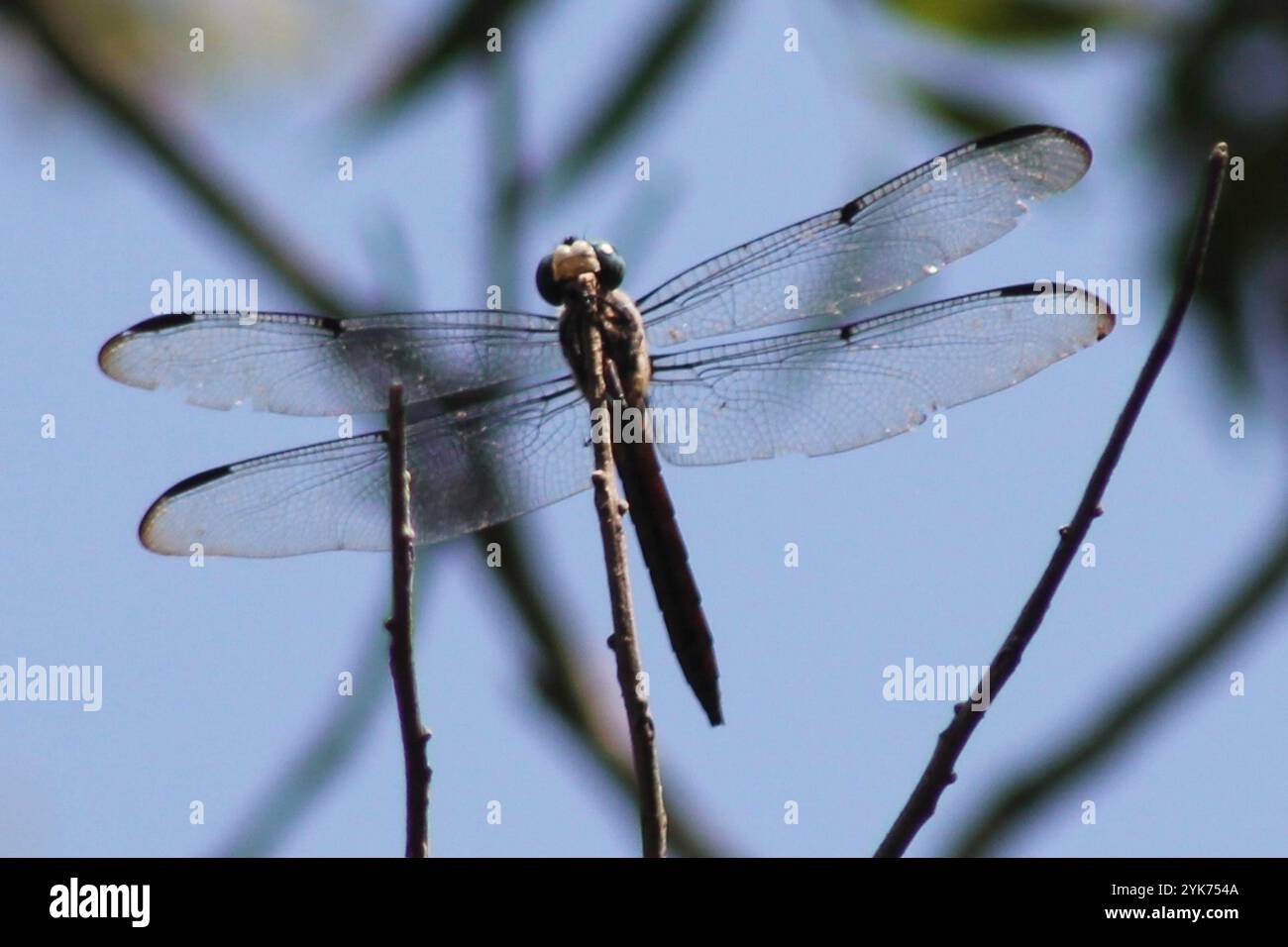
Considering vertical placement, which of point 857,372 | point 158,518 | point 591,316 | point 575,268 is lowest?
point 158,518

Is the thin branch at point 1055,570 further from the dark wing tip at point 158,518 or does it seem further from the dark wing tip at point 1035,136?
the dark wing tip at point 158,518

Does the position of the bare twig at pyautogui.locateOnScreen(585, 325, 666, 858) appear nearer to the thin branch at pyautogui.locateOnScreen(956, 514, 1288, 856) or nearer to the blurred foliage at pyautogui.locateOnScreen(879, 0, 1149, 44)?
the thin branch at pyautogui.locateOnScreen(956, 514, 1288, 856)

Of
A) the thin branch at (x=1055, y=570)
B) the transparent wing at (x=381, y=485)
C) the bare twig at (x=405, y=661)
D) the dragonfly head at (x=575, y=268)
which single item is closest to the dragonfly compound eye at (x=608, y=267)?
the dragonfly head at (x=575, y=268)

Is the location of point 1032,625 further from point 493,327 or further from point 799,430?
point 493,327

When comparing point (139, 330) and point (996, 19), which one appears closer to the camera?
point (139, 330)

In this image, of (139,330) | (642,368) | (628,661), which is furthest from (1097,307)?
(139,330)

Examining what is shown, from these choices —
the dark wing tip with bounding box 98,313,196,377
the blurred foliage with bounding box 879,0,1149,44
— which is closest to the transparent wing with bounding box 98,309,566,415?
the dark wing tip with bounding box 98,313,196,377

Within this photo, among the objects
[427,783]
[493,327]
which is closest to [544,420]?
[493,327]

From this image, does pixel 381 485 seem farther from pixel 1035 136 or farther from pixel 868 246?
pixel 1035 136
